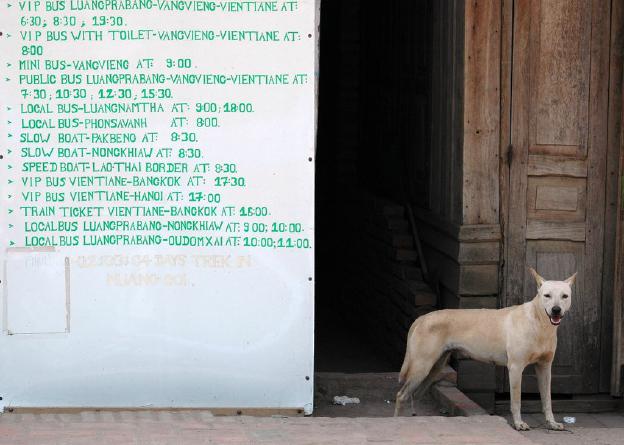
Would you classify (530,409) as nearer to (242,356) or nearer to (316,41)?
(242,356)

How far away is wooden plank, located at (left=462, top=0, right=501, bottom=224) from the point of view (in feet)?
24.3

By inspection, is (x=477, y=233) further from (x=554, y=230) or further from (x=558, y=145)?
(x=558, y=145)

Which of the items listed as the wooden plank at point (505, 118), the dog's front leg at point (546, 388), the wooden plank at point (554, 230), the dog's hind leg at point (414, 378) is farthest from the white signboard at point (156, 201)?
the wooden plank at point (554, 230)

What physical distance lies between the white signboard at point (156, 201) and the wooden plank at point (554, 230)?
1.98 metres

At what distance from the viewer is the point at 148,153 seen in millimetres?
6215

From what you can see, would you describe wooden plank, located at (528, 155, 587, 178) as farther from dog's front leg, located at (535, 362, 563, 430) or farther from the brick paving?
the brick paving

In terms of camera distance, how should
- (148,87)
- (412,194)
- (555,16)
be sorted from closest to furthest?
(148,87), (555,16), (412,194)

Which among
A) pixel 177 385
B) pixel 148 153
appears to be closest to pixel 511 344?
pixel 177 385

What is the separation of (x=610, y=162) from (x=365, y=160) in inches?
182

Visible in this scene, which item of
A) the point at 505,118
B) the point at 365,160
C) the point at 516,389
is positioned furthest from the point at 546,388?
the point at 365,160

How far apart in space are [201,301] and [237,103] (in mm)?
1163

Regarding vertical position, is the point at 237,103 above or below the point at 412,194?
above


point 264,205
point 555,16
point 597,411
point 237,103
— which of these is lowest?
point 597,411

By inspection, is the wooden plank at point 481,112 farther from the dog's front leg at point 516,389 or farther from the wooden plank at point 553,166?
the dog's front leg at point 516,389
